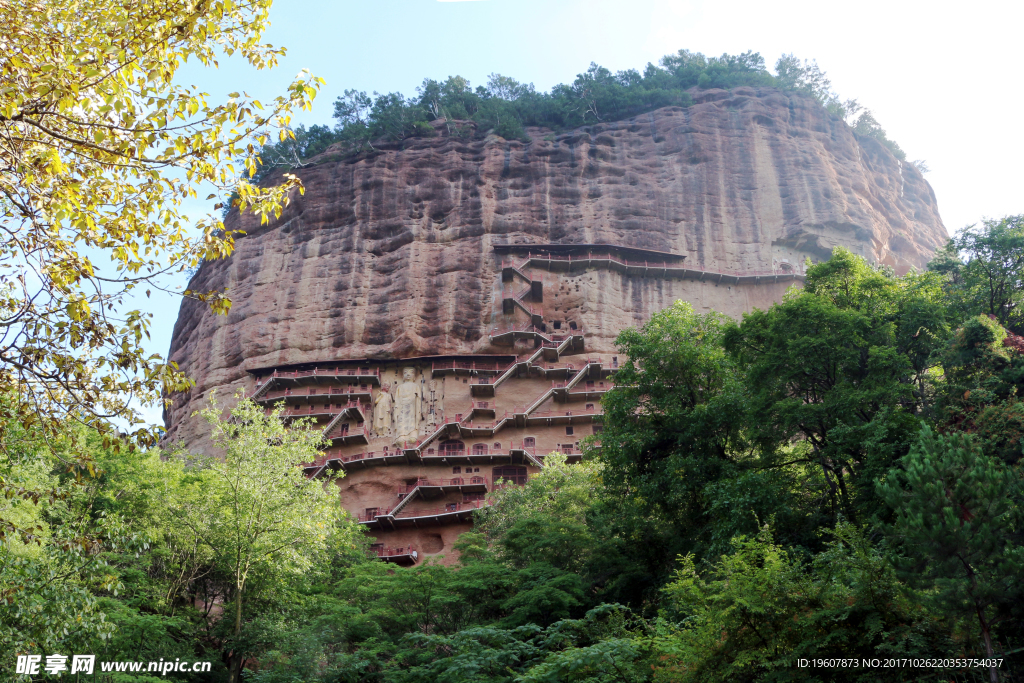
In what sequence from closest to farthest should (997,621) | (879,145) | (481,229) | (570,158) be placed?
(997,621)
(481,229)
(570,158)
(879,145)

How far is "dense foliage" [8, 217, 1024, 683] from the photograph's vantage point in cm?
953

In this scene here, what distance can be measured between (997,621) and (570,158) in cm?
4448

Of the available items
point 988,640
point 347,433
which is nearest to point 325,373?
point 347,433

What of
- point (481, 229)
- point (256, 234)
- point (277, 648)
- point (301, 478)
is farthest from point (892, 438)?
point (256, 234)

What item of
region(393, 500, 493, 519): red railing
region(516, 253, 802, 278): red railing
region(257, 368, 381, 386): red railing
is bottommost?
region(393, 500, 493, 519): red railing

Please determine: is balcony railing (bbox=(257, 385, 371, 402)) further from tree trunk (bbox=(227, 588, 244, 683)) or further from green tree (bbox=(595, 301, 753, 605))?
tree trunk (bbox=(227, 588, 244, 683))

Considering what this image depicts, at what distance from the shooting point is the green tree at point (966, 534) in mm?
8648

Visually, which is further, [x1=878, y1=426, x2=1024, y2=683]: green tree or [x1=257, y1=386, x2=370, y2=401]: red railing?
[x1=257, y1=386, x2=370, y2=401]: red railing

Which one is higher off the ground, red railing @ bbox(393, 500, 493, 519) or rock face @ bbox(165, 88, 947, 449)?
rock face @ bbox(165, 88, 947, 449)

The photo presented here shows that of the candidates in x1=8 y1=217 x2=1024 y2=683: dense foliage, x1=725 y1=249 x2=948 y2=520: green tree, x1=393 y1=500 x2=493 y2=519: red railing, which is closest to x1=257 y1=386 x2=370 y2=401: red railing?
x1=393 y1=500 x2=493 y2=519: red railing

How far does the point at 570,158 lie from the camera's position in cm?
5047

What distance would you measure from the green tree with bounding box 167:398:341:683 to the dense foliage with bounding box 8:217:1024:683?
0.08 metres

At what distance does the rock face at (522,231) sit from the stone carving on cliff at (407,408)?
5.94 ft

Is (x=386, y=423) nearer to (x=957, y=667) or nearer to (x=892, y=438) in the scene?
(x=892, y=438)
